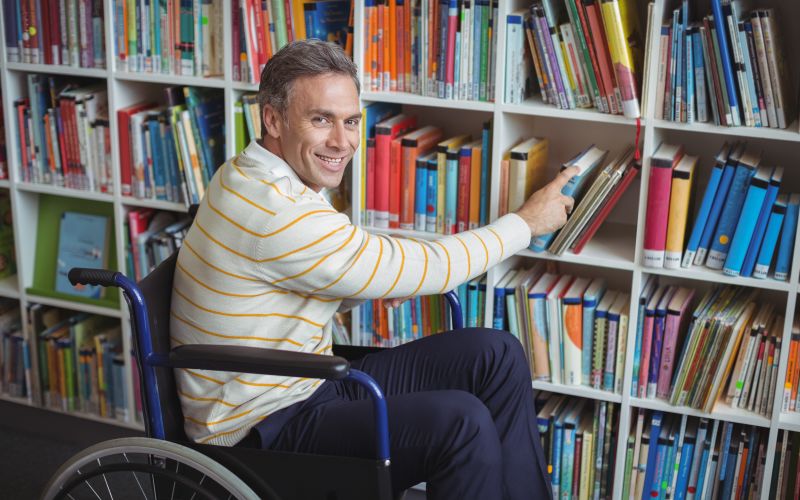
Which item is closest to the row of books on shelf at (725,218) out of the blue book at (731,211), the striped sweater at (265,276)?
the blue book at (731,211)

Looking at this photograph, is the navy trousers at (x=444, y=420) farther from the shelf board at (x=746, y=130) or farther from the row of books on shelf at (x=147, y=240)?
the row of books on shelf at (x=147, y=240)

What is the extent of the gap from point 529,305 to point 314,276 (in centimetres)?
86

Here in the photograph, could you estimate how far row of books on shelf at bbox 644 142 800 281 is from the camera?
7.00ft

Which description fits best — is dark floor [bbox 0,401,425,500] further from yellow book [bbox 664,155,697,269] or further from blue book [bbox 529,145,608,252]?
yellow book [bbox 664,155,697,269]

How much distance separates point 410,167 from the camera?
2.42 m

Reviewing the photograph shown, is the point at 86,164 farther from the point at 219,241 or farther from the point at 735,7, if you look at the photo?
the point at 735,7

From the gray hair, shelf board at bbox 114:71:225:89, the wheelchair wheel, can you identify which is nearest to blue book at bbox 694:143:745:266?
the gray hair

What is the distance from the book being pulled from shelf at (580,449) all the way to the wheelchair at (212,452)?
101 centimetres

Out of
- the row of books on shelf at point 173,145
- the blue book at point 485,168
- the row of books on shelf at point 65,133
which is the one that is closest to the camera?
the blue book at point 485,168

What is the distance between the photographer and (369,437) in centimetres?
168

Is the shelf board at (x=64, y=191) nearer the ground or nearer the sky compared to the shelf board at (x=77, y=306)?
nearer the sky

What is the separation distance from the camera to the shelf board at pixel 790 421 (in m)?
2.26

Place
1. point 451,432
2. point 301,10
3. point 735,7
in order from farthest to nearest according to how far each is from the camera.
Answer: point 301,10 < point 735,7 < point 451,432

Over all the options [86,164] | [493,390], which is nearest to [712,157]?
[493,390]
